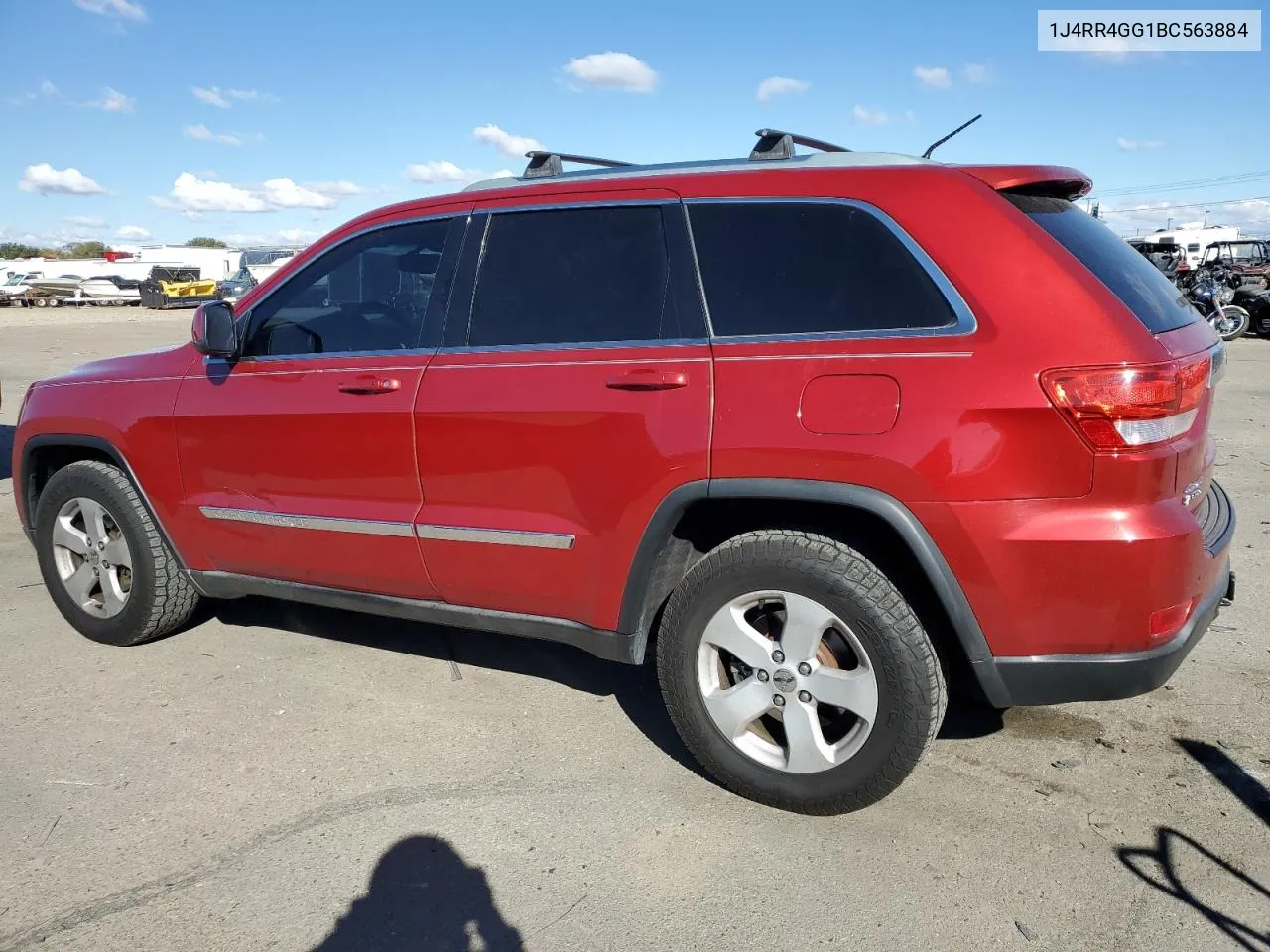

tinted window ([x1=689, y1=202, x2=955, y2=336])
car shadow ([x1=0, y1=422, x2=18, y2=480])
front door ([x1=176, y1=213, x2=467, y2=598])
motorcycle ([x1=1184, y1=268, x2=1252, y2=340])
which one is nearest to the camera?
tinted window ([x1=689, y1=202, x2=955, y2=336])

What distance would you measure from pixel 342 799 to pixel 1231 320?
66.3 ft

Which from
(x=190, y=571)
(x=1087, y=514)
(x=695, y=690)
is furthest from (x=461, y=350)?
(x=1087, y=514)

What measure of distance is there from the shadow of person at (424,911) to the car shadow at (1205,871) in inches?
65.9

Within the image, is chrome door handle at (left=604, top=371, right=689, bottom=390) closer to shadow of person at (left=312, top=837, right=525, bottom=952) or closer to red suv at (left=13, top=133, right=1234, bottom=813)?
red suv at (left=13, top=133, right=1234, bottom=813)

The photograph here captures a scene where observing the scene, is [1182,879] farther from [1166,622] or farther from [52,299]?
[52,299]

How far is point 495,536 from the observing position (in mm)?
3301

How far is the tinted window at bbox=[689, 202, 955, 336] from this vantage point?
109 inches

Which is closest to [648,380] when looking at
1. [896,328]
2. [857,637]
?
[896,328]

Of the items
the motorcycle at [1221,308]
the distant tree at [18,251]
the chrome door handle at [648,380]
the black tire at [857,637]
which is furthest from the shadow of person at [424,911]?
the distant tree at [18,251]

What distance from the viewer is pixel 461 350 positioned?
3398 millimetres

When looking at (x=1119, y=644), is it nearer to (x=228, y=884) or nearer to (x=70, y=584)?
(x=228, y=884)

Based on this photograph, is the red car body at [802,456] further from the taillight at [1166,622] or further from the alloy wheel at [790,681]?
the alloy wheel at [790,681]

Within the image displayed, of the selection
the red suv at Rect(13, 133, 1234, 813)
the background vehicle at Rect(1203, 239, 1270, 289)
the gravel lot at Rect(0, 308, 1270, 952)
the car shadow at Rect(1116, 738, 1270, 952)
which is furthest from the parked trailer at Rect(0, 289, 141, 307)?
the car shadow at Rect(1116, 738, 1270, 952)

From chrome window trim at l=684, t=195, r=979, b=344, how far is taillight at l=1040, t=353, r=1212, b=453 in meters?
0.27
